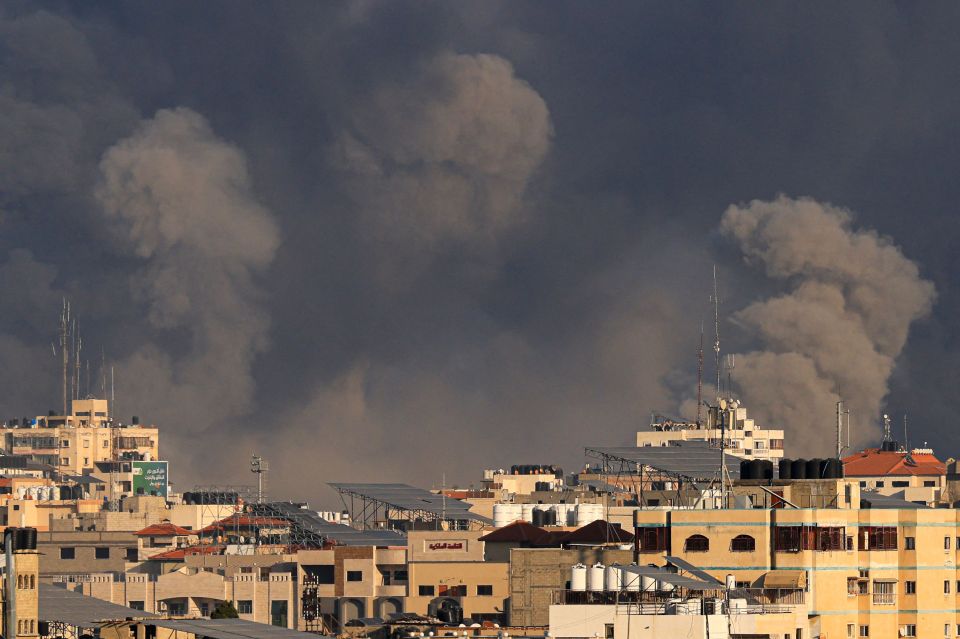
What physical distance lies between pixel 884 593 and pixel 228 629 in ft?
140

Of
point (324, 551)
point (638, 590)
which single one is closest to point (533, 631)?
point (638, 590)

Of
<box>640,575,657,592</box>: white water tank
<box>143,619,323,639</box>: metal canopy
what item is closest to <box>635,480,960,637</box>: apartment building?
<box>640,575,657,592</box>: white water tank

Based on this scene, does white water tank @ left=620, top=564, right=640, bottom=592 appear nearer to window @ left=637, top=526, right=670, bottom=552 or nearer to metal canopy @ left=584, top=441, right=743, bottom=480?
window @ left=637, top=526, right=670, bottom=552

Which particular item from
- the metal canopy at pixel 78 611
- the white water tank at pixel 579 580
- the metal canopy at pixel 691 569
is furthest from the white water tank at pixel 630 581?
the metal canopy at pixel 78 611

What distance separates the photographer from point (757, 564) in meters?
137

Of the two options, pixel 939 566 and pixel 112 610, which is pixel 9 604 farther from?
pixel 939 566

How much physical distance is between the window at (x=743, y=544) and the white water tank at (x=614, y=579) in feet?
41.4

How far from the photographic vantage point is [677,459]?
18975 centimetres

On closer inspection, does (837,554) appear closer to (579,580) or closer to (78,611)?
(579,580)

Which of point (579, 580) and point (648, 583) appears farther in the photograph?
point (579, 580)

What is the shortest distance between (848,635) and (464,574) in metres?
50.0

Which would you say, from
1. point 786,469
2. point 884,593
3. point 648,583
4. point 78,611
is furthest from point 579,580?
point 786,469

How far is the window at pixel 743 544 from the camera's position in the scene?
136875 millimetres

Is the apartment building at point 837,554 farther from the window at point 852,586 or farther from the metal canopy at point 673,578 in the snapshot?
the metal canopy at point 673,578
